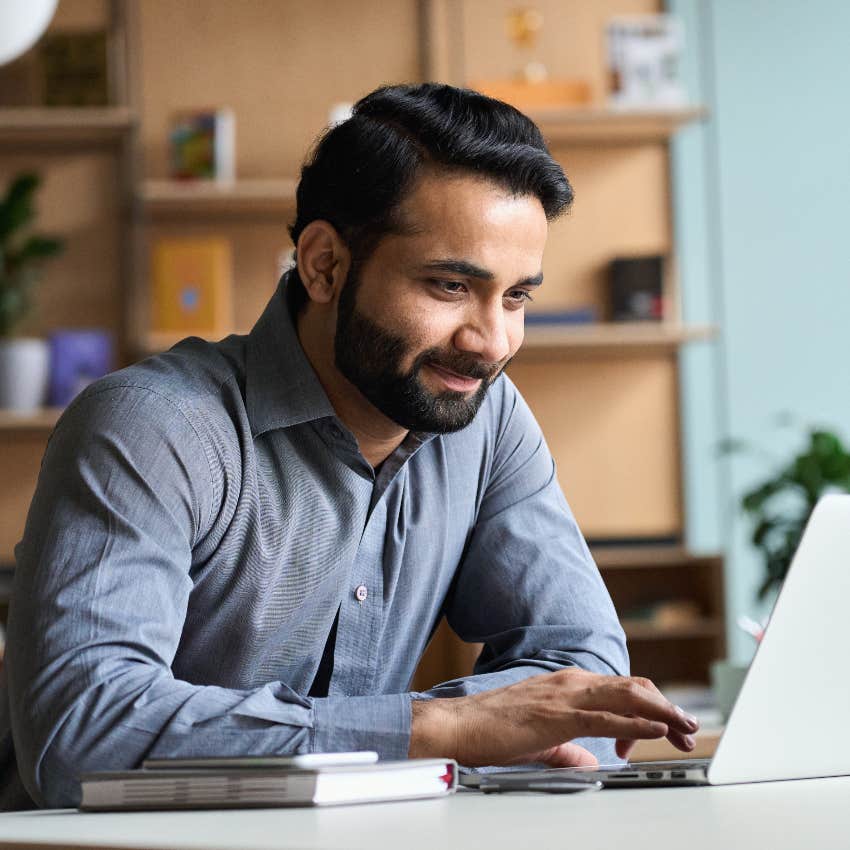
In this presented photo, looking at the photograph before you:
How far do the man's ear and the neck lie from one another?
31mm

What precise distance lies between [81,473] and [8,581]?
271cm

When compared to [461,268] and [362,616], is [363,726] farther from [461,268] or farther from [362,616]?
[461,268]

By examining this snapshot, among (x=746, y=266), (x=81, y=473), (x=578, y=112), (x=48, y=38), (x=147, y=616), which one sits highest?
(x=48, y=38)

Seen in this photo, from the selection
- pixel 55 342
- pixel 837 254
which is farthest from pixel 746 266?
pixel 55 342

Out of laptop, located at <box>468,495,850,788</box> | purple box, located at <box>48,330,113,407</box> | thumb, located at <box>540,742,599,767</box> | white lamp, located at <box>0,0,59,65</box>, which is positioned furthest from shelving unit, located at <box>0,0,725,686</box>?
laptop, located at <box>468,495,850,788</box>

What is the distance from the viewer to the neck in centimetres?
151

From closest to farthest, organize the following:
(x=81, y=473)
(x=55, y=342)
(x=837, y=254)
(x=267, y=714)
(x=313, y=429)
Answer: (x=267, y=714)
(x=81, y=473)
(x=313, y=429)
(x=55, y=342)
(x=837, y=254)

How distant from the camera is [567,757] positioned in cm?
122

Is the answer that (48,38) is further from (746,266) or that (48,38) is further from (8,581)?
(746,266)

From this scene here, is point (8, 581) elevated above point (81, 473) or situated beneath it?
situated beneath

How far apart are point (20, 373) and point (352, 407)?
7.59 feet

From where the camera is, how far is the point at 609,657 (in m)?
1.49

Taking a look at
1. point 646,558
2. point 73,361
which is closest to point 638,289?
point 646,558

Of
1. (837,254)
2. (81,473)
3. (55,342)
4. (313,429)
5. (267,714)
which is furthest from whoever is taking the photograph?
(837,254)
